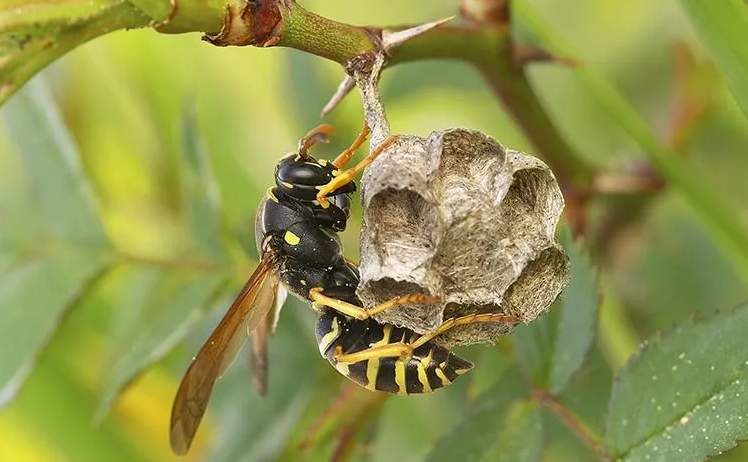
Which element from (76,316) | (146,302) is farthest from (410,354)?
(76,316)

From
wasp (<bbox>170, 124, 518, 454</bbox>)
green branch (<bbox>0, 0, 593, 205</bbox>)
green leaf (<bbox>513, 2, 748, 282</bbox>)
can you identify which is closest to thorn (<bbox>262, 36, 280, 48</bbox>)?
green branch (<bbox>0, 0, 593, 205</bbox>)

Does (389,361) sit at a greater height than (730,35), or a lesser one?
lesser

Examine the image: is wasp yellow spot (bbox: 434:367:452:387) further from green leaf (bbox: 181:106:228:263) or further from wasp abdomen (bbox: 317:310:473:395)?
green leaf (bbox: 181:106:228:263)

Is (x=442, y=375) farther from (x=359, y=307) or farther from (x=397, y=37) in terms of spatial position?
(x=397, y=37)

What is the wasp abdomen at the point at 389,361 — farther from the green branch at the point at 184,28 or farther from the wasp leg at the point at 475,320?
the green branch at the point at 184,28

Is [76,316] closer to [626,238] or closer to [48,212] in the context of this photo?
[48,212]

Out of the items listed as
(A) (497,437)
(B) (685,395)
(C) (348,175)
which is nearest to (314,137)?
(C) (348,175)
